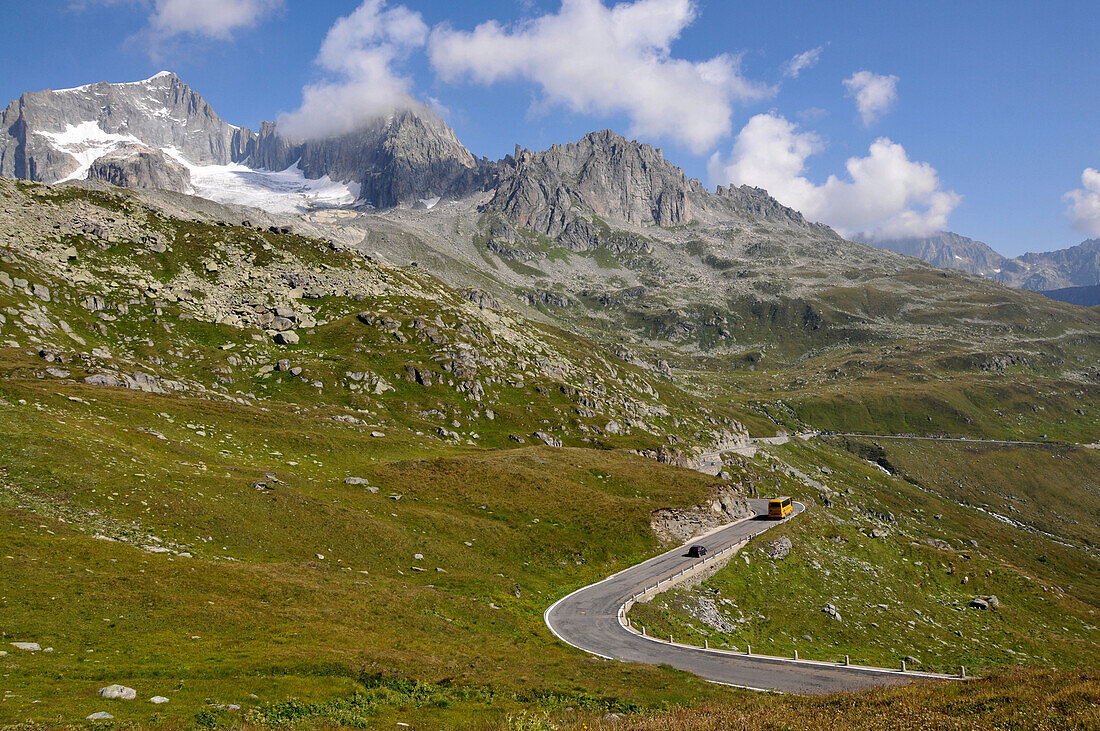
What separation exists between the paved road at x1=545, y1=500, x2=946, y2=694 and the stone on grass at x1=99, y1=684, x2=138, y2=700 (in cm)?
2773

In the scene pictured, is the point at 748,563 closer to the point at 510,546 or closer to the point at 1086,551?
the point at 510,546

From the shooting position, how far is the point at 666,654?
3916 centimetres

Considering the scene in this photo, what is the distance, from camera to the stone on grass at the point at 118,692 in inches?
719

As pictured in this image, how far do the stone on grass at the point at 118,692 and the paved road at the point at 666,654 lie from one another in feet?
91.0

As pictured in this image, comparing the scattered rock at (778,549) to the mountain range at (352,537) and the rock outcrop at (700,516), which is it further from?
the rock outcrop at (700,516)

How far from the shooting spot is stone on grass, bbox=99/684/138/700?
18266mm

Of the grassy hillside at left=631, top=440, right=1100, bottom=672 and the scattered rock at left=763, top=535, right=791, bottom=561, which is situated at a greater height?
the scattered rock at left=763, top=535, right=791, bottom=561

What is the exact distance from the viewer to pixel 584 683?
2830 centimetres

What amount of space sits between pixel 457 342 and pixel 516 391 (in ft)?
68.4

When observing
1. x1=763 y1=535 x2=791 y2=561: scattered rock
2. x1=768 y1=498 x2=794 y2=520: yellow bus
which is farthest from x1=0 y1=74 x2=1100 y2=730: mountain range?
x1=768 y1=498 x2=794 y2=520: yellow bus

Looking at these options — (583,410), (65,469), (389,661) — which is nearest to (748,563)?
(389,661)

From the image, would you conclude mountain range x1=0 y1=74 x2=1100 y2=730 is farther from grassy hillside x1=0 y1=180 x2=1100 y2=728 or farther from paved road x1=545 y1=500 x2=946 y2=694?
paved road x1=545 y1=500 x2=946 y2=694

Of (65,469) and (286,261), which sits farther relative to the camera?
(286,261)

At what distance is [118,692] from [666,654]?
32.8m
